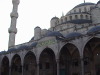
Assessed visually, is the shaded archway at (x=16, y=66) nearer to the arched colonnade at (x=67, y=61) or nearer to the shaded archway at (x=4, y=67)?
the arched colonnade at (x=67, y=61)

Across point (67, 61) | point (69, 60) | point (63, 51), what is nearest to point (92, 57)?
point (69, 60)

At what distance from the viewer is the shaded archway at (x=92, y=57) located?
63.0 feet

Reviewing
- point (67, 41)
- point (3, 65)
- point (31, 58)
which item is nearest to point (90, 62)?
point (67, 41)

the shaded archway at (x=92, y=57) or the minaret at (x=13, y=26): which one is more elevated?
the minaret at (x=13, y=26)

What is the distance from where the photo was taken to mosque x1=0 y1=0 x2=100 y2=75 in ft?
60.8

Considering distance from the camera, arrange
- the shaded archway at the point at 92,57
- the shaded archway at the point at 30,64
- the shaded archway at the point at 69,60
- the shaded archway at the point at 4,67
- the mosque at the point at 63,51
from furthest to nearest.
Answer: the shaded archway at the point at 4,67, the shaded archway at the point at 30,64, the shaded archway at the point at 69,60, the shaded archway at the point at 92,57, the mosque at the point at 63,51

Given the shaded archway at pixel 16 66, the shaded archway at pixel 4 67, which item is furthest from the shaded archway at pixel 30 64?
the shaded archway at pixel 4 67

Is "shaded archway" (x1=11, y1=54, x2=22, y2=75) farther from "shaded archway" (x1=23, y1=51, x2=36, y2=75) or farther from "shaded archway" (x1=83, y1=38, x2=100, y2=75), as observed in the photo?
"shaded archway" (x1=83, y1=38, x2=100, y2=75)

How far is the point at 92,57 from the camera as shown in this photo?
64.5ft

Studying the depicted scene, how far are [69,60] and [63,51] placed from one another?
1404 millimetres

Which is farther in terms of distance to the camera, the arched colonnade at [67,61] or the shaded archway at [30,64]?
the shaded archway at [30,64]

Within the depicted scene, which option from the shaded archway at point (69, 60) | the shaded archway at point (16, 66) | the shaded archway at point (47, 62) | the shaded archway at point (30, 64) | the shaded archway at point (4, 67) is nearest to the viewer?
the shaded archway at point (69, 60)

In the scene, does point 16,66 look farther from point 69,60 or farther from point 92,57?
point 92,57

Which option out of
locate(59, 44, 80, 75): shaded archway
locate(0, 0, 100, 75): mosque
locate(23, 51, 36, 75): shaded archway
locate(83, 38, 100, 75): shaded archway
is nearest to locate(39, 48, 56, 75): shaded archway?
locate(0, 0, 100, 75): mosque
